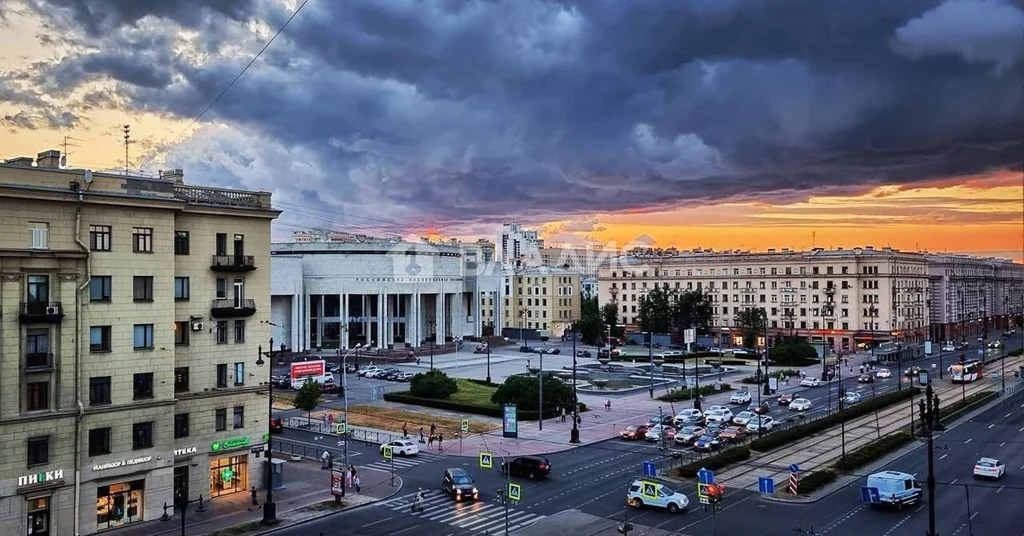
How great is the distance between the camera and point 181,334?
4366 centimetres

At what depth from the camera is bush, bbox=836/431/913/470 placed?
49.7m

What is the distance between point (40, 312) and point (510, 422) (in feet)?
110

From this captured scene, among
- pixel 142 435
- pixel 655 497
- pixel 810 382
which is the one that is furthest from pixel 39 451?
pixel 810 382

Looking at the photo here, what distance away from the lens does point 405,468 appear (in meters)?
52.3

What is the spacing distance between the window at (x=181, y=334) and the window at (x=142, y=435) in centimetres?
485

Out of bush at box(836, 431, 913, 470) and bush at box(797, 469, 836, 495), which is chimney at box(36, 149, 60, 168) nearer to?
bush at box(797, 469, 836, 495)

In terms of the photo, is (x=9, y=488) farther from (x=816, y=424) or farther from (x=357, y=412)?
(x=816, y=424)

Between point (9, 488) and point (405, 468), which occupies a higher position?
point (9, 488)

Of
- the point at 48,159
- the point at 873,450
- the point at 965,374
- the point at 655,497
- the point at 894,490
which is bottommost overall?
the point at 965,374

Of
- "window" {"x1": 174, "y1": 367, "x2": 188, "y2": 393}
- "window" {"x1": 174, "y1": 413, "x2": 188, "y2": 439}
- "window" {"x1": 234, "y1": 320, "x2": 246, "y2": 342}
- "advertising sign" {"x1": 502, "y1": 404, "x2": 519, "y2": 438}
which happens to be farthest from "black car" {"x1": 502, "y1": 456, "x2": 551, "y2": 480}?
"window" {"x1": 174, "y1": 367, "x2": 188, "y2": 393}

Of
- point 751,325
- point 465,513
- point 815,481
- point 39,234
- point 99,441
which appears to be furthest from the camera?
point 751,325

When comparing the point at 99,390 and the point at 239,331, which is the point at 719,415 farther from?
the point at 99,390

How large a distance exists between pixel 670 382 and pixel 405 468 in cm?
5014

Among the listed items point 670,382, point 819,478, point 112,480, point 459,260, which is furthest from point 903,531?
point 459,260
